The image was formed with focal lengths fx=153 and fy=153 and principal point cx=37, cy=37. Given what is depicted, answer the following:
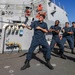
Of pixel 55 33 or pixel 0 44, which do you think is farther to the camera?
pixel 0 44

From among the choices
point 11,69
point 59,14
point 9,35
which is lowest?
point 11,69

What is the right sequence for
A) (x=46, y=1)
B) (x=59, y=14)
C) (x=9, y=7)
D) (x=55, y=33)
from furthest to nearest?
(x=59, y=14)
(x=46, y=1)
(x=9, y=7)
(x=55, y=33)

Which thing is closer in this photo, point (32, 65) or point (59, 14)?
point (32, 65)

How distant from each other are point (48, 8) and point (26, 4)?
8.46 ft

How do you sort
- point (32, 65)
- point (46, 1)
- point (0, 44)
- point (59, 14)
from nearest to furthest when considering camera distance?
1. point (32, 65)
2. point (0, 44)
3. point (46, 1)
4. point (59, 14)

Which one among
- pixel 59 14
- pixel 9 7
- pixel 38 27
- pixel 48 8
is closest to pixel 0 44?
pixel 38 27

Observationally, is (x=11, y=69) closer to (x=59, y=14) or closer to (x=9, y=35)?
(x=9, y=35)

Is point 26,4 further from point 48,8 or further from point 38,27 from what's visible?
point 38,27

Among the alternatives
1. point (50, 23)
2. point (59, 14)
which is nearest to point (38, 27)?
point (50, 23)

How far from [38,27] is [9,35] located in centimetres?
349

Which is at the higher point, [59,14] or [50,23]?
[59,14]

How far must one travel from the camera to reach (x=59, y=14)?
1948cm

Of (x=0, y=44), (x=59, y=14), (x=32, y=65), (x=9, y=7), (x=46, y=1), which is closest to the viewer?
(x=32, y=65)

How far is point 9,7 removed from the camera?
1522 centimetres
